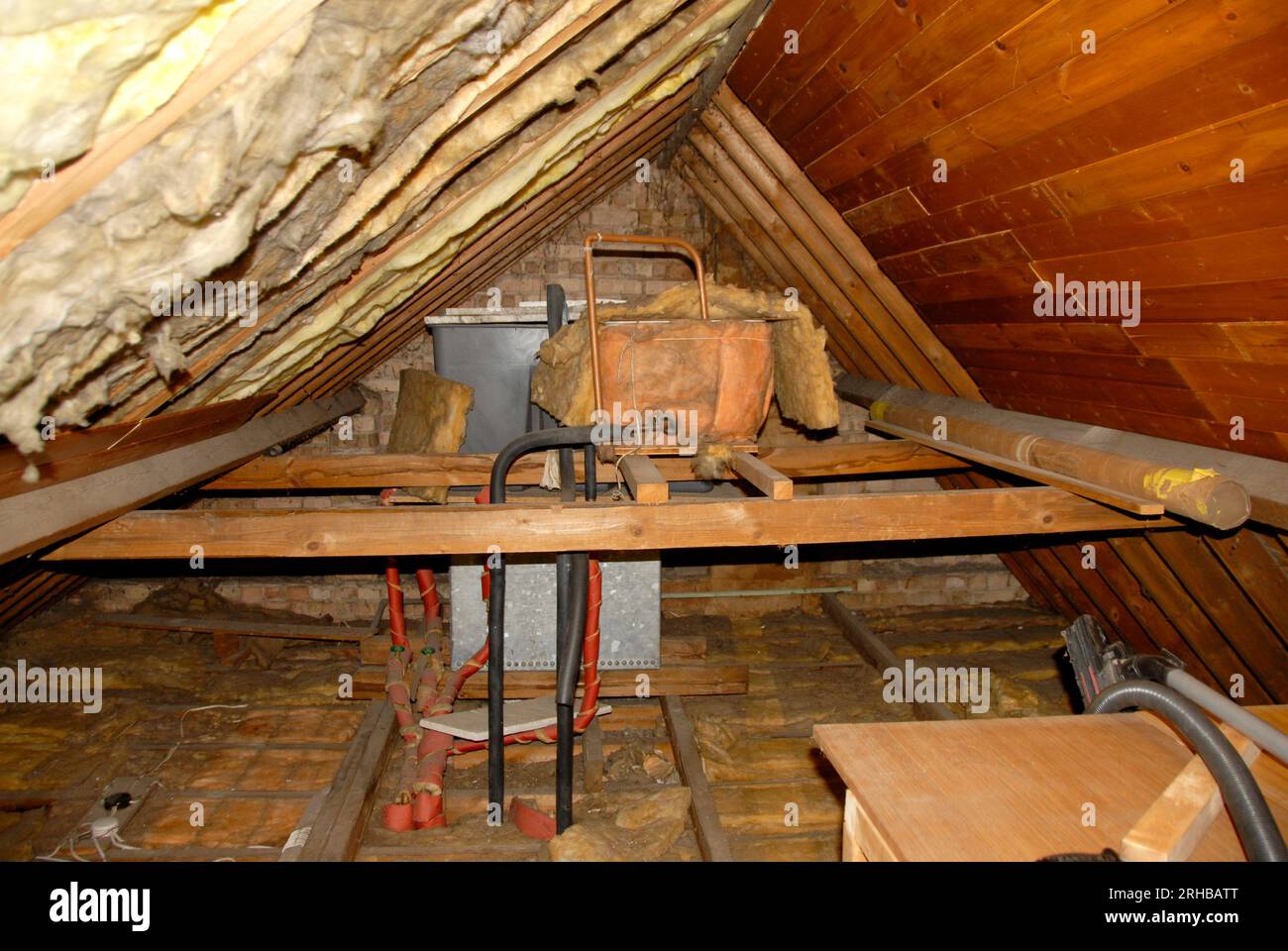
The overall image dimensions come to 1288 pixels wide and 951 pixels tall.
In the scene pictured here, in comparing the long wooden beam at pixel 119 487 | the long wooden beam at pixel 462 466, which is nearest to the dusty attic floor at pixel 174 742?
the long wooden beam at pixel 462 466

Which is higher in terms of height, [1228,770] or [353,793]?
[1228,770]

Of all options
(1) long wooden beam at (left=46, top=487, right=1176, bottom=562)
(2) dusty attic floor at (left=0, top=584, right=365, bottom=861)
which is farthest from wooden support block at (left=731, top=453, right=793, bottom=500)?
(2) dusty attic floor at (left=0, top=584, right=365, bottom=861)

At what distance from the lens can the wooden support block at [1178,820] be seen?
95cm

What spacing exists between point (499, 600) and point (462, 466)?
753 millimetres

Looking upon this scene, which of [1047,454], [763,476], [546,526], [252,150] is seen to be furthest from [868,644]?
[252,150]

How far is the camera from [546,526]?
2.12 m

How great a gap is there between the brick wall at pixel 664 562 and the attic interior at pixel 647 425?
28mm

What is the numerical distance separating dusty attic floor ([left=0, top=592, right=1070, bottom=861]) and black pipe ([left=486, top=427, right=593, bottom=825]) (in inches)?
8.3

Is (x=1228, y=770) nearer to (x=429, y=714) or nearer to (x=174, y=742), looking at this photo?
(x=429, y=714)

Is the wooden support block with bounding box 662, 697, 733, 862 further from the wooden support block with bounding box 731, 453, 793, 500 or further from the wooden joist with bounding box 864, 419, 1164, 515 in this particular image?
the wooden joist with bounding box 864, 419, 1164, 515

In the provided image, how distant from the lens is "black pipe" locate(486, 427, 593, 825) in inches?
97.0

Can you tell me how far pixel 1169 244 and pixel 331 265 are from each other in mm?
1864

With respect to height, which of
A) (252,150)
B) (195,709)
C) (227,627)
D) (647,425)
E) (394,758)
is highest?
(252,150)

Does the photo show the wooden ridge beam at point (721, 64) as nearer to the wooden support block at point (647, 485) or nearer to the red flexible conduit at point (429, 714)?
the wooden support block at point (647, 485)
